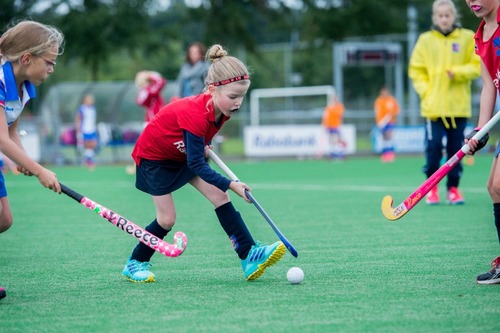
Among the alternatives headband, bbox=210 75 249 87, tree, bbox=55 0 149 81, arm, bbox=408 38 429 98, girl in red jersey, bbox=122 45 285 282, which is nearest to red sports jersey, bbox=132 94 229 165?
girl in red jersey, bbox=122 45 285 282

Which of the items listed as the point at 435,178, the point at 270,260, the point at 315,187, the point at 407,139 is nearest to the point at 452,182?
the point at 315,187

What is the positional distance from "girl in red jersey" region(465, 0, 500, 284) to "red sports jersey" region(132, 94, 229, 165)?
1524mm

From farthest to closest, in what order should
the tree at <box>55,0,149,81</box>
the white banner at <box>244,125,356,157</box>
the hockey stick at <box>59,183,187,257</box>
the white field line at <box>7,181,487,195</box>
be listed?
1. the tree at <box>55,0,149,81</box>
2. the white banner at <box>244,125,356,157</box>
3. the white field line at <box>7,181,487,195</box>
4. the hockey stick at <box>59,183,187,257</box>

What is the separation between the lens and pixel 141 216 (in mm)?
9625

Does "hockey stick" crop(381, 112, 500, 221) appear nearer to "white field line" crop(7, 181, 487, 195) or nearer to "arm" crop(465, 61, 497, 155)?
"arm" crop(465, 61, 497, 155)

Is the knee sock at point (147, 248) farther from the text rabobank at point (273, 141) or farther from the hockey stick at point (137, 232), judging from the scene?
the text rabobank at point (273, 141)

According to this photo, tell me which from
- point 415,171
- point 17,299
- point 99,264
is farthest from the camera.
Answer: point 415,171

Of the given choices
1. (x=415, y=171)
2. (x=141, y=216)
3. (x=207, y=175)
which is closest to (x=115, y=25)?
(x=415, y=171)

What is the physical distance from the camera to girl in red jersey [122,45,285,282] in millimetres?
5172

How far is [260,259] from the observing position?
5.36 meters

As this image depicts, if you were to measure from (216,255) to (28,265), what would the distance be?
133 centimetres

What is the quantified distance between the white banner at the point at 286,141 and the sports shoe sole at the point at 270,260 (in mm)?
18902

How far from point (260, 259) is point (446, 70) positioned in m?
5.17

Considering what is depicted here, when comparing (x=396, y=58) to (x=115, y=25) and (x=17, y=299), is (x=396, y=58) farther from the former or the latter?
(x=17, y=299)
